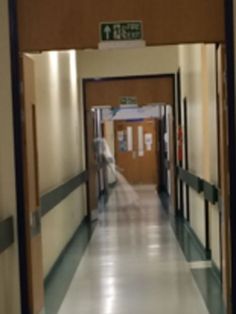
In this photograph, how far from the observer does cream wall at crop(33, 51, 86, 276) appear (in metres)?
6.10

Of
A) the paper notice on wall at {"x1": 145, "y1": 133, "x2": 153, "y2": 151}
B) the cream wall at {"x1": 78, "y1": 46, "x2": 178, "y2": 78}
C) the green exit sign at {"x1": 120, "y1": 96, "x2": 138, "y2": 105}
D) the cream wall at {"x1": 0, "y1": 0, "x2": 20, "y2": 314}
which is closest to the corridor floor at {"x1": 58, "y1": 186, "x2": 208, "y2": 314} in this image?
the cream wall at {"x1": 0, "y1": 0, "x2": 20, "y2": 314}

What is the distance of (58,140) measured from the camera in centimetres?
749

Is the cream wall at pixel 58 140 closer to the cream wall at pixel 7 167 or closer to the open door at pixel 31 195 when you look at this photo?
the open door at pixel 31 195

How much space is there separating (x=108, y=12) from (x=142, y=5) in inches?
9.6

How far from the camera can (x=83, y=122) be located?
11.2 metres

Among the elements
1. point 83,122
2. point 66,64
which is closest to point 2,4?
point 66,64

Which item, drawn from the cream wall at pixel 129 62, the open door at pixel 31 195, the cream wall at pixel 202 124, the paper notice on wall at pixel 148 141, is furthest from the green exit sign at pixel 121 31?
the paper notice on wall at pixel 148 141

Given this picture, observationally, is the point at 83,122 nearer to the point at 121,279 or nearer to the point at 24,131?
the point at 121,279

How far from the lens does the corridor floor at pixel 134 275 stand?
505 cm

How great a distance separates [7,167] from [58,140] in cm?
383

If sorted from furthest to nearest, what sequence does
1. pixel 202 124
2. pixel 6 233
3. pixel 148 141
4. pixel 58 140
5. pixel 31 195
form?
1. pixel 148 141
2. pixel 58 140
3. pixel 202 124
4. pixel 31 195
5. pixel 6 233

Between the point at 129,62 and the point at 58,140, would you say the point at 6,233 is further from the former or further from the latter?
the point at 129,62

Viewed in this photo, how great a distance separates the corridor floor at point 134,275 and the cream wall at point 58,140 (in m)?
0.50

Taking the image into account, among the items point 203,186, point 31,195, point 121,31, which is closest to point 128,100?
point 203,186
